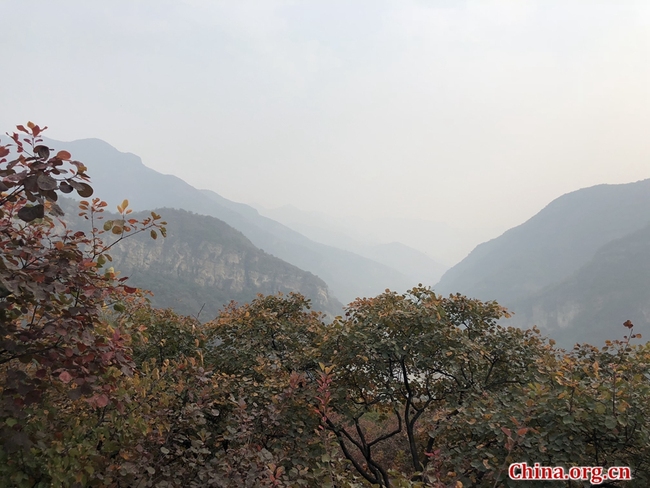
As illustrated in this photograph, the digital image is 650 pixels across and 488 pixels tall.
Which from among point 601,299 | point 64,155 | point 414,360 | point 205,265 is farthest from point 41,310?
point 601,299

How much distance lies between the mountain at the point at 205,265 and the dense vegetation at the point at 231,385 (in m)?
122

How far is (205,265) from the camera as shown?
155875 millimetres

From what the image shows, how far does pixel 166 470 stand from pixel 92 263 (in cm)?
215

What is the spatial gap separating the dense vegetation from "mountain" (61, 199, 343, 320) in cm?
12228

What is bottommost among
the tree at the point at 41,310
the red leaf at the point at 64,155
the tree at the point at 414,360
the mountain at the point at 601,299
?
the mountain at the point at 601,299

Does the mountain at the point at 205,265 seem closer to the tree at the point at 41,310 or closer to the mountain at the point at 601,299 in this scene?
the mountain at the point at 601,299

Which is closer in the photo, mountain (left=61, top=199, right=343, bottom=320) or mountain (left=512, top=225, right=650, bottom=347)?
mountain (left=512, top=225, right=650, bottom=347)

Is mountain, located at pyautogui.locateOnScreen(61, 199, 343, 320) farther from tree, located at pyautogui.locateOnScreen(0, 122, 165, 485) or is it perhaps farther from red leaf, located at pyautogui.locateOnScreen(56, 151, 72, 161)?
red leaf, located at pyautogui.locateOnScreen(56, 151, 72, 161)

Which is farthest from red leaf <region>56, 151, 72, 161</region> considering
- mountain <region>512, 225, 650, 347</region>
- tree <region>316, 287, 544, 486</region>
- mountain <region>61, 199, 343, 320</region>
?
mountain <region>512, 225, 650, 347</region>

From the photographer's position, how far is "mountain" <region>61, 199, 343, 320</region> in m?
132

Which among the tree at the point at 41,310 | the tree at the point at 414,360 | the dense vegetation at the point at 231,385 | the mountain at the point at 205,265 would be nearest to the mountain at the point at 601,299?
the mountain at the point at 205,265

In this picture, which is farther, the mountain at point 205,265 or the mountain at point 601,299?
the mountain at point 205,265

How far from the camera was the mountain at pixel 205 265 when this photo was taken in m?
132

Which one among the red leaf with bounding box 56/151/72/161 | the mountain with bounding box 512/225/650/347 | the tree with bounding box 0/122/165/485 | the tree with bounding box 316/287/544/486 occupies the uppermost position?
the red leaf with bounding box 56/151/72/161
